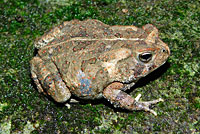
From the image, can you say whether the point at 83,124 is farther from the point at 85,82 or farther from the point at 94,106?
the point at 85,82

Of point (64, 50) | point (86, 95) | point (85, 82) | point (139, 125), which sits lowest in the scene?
point (139, 125)

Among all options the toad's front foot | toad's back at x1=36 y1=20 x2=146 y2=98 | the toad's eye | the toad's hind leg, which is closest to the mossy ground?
the toad's front foot

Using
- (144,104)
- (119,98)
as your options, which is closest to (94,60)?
(119,98)

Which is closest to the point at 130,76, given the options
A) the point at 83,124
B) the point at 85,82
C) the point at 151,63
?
the point at 151,63

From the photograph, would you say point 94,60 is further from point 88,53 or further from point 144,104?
point 144,104

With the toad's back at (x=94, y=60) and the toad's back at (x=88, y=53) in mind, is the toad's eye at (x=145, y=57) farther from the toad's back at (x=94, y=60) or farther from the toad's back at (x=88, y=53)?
the toad's back at (x=88, y=53)

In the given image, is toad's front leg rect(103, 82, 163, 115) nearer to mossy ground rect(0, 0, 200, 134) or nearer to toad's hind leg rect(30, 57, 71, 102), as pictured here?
mossy ground rect(0, 0, 200, 134)
